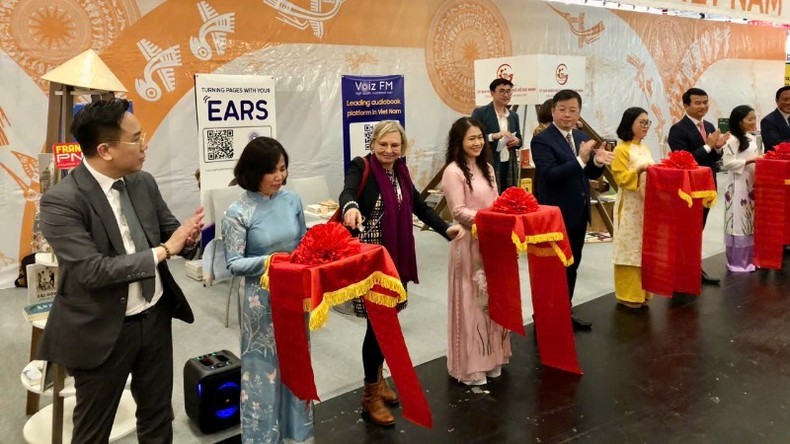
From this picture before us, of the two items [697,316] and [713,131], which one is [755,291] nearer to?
[697,316]

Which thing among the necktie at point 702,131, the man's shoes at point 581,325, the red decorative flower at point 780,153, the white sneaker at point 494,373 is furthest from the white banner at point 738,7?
the white sneaker at point 494,373

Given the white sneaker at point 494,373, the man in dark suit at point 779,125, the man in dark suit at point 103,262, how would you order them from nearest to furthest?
the man in dark suit at point 103,262, the white sneaker at point 494,373, the man in dark suit at point 779,125

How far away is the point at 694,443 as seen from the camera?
8.72ft

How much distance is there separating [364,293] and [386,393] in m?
0.93

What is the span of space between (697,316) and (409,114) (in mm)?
4508

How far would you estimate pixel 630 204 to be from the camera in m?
4.25

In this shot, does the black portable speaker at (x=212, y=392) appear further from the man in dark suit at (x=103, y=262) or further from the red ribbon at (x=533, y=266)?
the red ribbon at (x=533, y=266)

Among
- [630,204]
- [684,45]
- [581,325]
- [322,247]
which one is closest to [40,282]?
[322,247]

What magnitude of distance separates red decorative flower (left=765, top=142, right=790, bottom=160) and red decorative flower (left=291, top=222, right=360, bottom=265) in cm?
442

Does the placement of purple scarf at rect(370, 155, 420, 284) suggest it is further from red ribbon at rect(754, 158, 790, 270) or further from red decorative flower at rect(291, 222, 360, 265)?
red ribbon at rect(754, 158, 790, 270)

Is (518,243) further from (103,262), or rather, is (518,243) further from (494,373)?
(103,262)

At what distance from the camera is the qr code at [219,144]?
16.2 ft

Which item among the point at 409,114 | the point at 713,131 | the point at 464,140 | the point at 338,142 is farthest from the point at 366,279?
the point at 409,114

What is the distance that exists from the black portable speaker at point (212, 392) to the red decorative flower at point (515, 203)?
1.46 m
